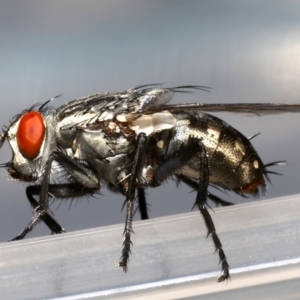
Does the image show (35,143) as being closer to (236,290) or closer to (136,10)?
(236,290)

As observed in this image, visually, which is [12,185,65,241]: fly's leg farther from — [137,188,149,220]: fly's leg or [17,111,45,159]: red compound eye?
[137,188,149,220]: fly's leg

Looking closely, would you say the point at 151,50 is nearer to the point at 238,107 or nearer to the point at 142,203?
the point at 142,203

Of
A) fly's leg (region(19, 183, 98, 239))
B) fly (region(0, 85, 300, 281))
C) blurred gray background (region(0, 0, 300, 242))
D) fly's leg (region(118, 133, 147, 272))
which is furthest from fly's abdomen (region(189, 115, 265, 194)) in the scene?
blurred gray background (region(0, 0, 300, 242))

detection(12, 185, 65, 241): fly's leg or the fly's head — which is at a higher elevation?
the fly's head

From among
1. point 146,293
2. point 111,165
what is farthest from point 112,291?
point 111,165

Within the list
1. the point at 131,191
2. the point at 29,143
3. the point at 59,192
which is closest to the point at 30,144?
the point at 29,143
